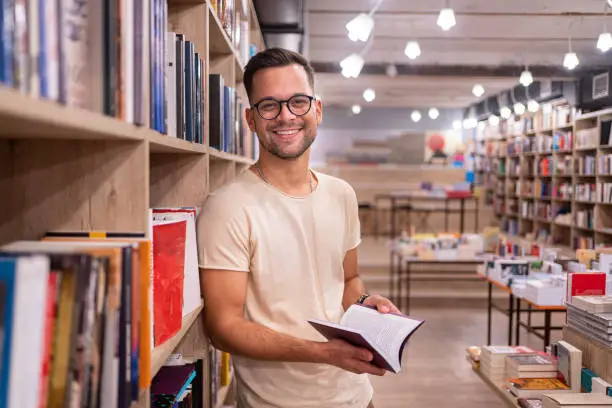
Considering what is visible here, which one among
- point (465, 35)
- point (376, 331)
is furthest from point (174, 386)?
point (465, 35)

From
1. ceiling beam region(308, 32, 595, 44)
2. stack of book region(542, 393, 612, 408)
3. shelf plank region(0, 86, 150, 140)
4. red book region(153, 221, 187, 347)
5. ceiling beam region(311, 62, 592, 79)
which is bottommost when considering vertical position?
stack of book region(542, 393, 612, 408)

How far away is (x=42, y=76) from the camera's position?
683mm

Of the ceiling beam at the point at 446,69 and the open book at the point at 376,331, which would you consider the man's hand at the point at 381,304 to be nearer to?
the open book at the point at 376,331

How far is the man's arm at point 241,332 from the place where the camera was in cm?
148

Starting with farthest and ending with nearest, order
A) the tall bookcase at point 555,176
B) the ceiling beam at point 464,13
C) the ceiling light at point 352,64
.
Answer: the tall bookcase at point 555,176 < the ceiling beam at point 464,13 < the ceiling light at point 352,64

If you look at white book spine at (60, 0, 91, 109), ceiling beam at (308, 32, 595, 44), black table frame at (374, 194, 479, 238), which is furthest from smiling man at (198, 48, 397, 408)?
black table frame at (374, 194, 479, 238)

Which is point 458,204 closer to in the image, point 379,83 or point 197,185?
point 379,83

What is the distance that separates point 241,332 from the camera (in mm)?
1520

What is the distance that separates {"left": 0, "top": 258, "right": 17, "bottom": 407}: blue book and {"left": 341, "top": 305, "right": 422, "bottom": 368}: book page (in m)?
0.87

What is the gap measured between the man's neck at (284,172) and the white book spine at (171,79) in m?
0.37

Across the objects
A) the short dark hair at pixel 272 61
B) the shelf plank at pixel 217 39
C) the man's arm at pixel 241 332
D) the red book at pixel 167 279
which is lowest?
the man's arm at pixel 241 332

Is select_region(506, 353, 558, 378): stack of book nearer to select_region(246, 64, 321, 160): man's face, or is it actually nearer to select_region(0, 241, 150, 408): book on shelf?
select_region(246, 64, 321, 160): man's face

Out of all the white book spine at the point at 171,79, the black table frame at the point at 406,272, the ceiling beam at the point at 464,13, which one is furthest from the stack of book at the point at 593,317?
the ceiling beam at the point at 464,13

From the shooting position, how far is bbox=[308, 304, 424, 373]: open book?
4.36ft
